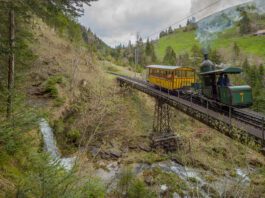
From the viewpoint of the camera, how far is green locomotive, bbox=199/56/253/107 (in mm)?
14148

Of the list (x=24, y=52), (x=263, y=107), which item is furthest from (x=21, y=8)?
(x=263, y=107)

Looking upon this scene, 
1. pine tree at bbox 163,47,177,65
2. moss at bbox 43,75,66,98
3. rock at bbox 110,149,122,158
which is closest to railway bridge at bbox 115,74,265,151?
rock at bbox 110,149,122,158

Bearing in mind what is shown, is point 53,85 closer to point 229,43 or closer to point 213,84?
point 213,84

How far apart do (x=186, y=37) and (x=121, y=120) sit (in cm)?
10576

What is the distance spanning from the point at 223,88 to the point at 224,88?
15 cm

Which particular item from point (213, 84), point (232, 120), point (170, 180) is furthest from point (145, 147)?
point (232, 120)

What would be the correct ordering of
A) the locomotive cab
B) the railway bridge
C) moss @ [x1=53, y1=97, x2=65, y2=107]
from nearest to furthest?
the railway bridge
the locomotive cab
moss @ [x1=53, y1=97, x2=65, y2=107]

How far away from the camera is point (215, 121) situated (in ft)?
45.6

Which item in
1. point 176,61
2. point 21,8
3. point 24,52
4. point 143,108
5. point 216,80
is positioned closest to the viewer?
point 21,8

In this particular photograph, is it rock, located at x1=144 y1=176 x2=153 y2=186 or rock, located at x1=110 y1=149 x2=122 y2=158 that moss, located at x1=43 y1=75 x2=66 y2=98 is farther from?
rock, located at x1=144 y1=176 x2=153 y2=186

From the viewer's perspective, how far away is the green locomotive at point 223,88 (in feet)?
46.4

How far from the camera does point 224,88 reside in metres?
14.8

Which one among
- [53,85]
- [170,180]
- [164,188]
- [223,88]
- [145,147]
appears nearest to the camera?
[223,88]

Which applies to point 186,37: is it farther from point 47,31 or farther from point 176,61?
point 47,31
